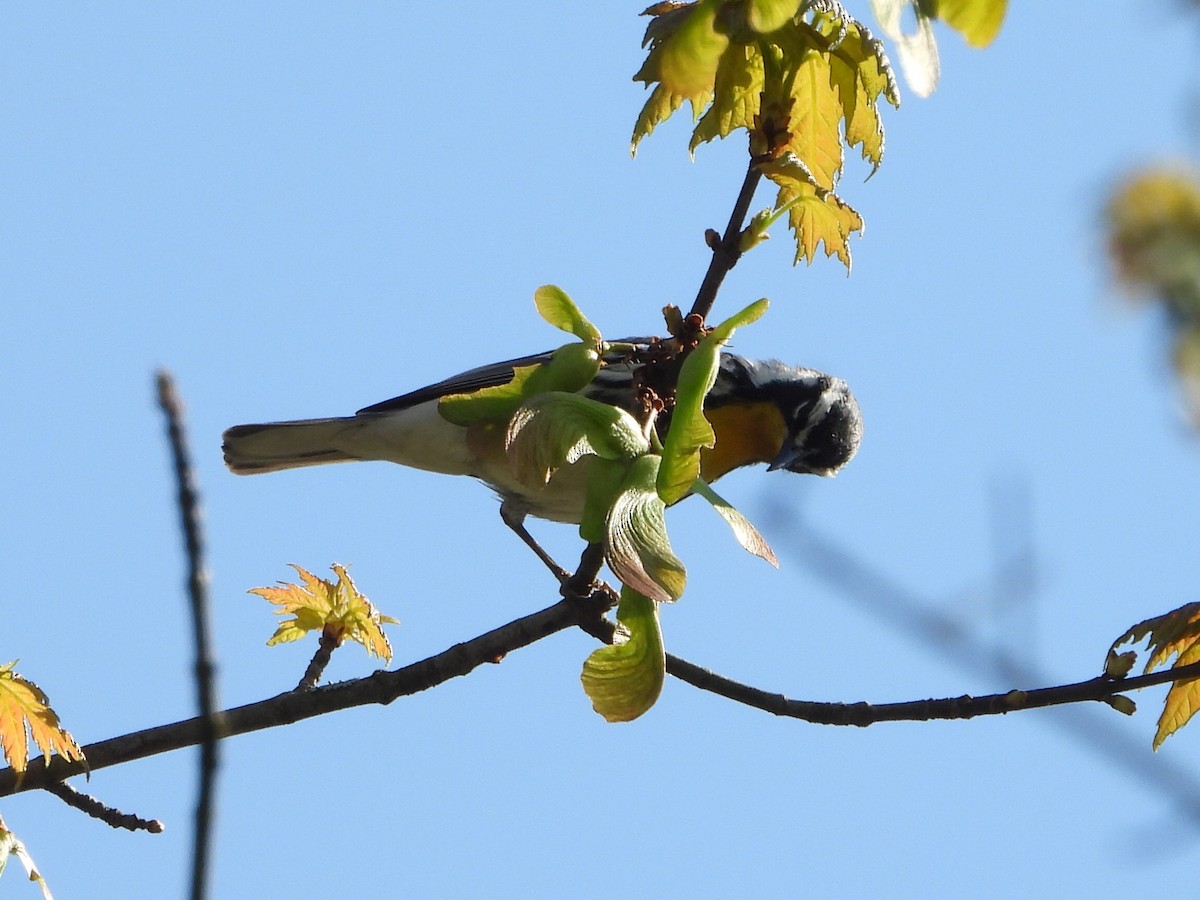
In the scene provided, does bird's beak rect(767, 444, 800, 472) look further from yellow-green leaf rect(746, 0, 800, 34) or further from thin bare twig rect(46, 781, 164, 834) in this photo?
yellow-green leaf rect(746, 0, 800, 34)

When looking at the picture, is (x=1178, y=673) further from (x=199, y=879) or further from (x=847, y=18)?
(x=199, y=879)

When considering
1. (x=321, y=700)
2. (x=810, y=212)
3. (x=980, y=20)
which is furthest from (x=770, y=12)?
(x=321, y=700)

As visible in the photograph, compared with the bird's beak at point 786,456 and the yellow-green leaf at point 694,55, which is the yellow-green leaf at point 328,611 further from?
the bird's beak at point 786,456

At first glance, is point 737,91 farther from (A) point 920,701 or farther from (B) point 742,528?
(A) point 920,701

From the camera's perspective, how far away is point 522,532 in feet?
20.4

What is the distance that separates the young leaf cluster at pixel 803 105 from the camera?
2.79 metres

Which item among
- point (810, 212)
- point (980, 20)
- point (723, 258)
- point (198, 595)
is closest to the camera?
point (198, 595)

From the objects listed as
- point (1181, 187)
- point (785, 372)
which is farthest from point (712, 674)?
point (785, 372)

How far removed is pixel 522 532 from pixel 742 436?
3.83ft

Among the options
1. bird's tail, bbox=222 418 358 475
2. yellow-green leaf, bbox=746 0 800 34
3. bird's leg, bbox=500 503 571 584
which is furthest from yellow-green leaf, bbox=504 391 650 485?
bird's tail, bbox=222 418 358 475

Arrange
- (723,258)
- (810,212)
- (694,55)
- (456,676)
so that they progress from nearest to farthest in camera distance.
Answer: (694,55) → (723,258) → (810,212) → (456,676)

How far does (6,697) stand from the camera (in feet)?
10.5

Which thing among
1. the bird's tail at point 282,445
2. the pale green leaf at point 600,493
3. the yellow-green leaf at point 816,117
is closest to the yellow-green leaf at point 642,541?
the pale green leaf at point 600,493

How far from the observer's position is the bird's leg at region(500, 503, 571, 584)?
19.0 feet
